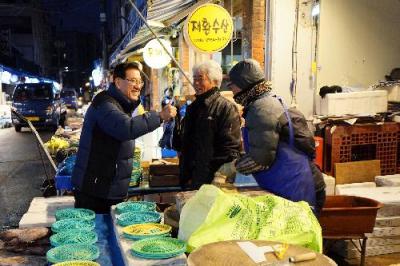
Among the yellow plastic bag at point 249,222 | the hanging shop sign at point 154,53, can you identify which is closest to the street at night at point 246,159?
the yellow plastic bag at point 249,222

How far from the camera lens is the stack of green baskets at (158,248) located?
2445 mm

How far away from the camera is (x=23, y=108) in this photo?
24.4 m

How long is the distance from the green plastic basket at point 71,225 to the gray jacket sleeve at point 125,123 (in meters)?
0.95

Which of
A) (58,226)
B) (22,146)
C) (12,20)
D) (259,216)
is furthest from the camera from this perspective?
(12,20)

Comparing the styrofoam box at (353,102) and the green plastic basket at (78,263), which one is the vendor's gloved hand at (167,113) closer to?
the green plastic basket at (78,263)

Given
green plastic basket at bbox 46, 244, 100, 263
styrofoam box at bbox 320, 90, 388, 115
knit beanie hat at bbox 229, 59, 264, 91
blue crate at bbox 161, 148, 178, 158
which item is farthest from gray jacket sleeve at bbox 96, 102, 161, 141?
styrofoam box at bbox 320, 90, 388, 115

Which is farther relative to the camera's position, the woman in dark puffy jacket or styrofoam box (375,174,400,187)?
styrofoam box (375,174,400,187)

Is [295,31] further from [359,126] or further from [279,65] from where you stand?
[359,126]

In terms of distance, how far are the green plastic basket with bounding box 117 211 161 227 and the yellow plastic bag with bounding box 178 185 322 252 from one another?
736mm

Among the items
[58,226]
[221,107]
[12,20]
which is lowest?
[58,226]

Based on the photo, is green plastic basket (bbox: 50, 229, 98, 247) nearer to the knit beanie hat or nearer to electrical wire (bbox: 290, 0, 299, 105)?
the knit beanie hat

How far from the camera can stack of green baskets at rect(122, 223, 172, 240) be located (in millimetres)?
2791

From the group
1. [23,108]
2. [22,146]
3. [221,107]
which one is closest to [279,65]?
[221,107]

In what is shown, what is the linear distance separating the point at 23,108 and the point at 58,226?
23.3 meters
